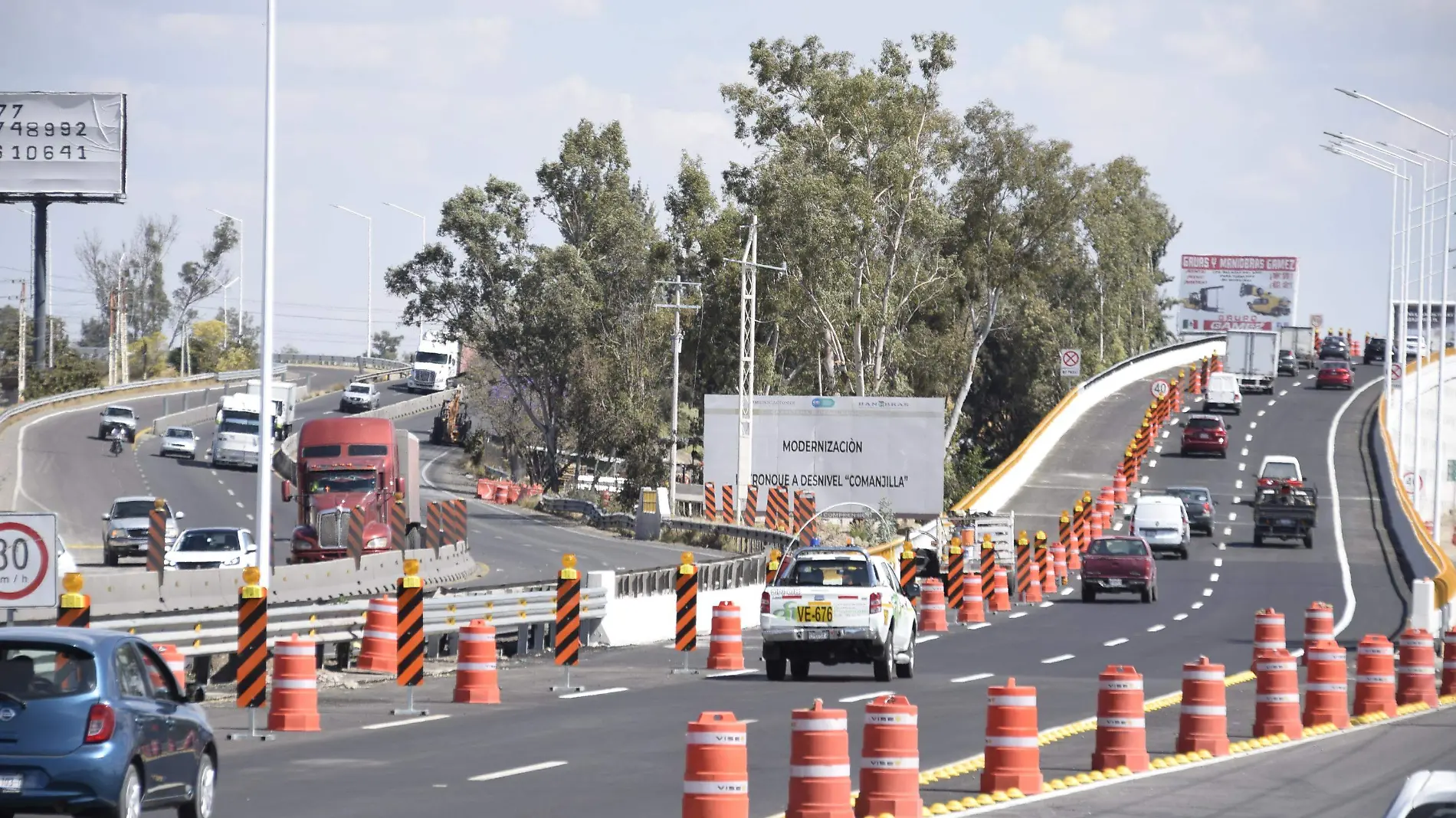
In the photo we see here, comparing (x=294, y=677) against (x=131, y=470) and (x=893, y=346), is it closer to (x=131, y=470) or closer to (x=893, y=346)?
(x=131, y=470)

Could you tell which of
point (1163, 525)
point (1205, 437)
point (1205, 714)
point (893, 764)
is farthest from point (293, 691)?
point (1205, 437)

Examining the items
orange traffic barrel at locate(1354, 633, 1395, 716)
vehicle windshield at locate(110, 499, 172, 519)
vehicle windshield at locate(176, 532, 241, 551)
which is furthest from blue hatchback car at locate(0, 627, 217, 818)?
vehicle windshield at locate(110, 499, 172, 519)

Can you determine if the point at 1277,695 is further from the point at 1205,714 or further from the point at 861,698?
the point at 861,698

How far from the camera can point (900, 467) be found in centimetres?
6347

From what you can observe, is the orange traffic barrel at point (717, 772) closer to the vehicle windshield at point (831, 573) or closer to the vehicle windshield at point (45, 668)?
the vehicle windshield at point (45, 668)

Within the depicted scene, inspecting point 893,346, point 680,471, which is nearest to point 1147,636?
point 893,346

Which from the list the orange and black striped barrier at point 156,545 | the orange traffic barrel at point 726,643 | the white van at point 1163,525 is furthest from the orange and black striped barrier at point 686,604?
the white van at point 1163,525

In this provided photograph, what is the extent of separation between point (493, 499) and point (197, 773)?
69502 mm

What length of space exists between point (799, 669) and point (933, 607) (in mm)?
10823

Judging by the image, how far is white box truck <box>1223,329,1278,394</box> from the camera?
333ft

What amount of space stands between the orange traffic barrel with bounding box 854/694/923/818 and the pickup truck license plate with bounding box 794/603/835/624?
11.9 meters

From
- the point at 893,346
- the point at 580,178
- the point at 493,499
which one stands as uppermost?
the point at 580,178

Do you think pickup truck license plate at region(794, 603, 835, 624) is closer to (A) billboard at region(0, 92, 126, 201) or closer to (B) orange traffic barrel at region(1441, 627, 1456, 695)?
(B) orange traffic barrel at region(1441, 627, 1456, 695)

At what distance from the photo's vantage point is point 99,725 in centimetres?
1158
